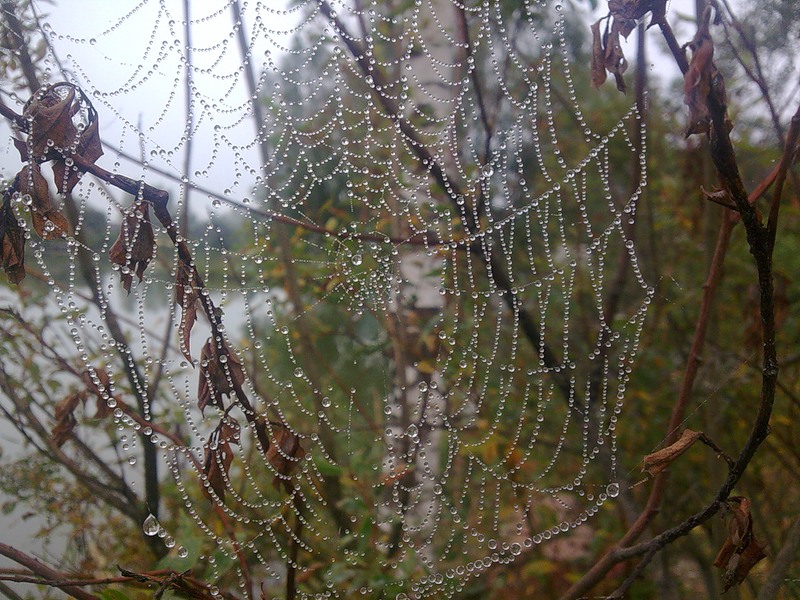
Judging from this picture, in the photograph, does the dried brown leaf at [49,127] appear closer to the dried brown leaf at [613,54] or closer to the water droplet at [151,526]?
the water droplet at [151,526]

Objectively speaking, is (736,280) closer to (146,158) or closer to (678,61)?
(678,61)

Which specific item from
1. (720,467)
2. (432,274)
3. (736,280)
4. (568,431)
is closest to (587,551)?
(568,431)

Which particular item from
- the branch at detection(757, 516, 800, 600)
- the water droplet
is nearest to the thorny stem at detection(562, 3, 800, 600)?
the branch at detection(757, 516, 800, 600)

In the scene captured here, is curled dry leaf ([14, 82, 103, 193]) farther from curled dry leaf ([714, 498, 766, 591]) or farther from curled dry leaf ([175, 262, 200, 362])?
curled dry leaf ([714, 498, 766, 591])

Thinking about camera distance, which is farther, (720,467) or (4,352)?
(720,467)

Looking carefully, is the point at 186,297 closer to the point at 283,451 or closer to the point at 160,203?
the point at 160,203

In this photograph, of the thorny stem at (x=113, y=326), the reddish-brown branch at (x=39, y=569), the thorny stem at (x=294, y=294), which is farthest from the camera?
the thorny stem at (x=294, y=294)

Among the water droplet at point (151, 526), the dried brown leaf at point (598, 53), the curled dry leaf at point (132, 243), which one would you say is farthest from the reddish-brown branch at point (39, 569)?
the dried brown leaf at point (598, 53)
